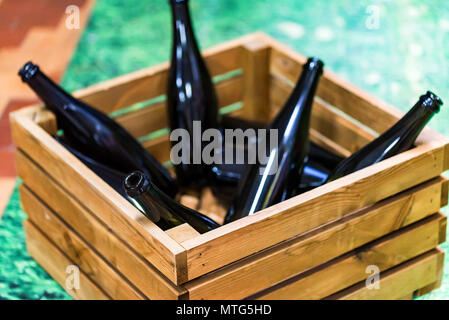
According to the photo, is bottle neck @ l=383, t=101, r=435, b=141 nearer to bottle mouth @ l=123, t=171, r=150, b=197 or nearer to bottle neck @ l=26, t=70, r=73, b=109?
bottle mouth @ l=123, t=171, r=150, b=197

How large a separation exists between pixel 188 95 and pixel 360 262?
0.65m

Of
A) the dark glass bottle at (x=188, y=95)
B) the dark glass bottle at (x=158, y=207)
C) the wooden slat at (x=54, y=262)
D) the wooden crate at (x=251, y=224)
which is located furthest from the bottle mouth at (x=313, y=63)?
the wooden slat at (x=54, y=262)

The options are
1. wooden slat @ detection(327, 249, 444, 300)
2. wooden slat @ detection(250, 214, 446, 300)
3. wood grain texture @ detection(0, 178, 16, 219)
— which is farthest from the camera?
wood grain texture @ detection(0, 178, 16, 219)

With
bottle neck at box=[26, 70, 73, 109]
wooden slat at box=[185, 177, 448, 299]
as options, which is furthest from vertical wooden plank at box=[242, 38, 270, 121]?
wooden slat at box=[185, 177, 448, 299]

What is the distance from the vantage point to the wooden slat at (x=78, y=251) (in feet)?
5.41

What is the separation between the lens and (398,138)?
1701 mm

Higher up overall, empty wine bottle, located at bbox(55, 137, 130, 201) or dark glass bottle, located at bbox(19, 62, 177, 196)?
dark glass bottle, located at bbox(19, 62, 177, 196)

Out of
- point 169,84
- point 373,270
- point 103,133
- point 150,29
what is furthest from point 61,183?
point 150,29

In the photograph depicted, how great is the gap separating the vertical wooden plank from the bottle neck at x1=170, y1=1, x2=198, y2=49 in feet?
0.66

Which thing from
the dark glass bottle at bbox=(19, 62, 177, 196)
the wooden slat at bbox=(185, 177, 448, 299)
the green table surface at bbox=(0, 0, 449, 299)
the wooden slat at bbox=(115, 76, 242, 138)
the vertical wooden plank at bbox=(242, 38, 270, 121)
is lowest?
the wooden slat at bbox=(185, 177, 448, 299)

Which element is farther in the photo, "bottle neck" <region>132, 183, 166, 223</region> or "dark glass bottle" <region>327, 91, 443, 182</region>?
"dark glass bottle" <region>327, 91, 443, 182</region>

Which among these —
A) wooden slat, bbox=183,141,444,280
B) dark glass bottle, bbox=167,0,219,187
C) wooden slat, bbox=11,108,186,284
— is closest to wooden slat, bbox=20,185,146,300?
wooden slat, bbox=11,108,186,284

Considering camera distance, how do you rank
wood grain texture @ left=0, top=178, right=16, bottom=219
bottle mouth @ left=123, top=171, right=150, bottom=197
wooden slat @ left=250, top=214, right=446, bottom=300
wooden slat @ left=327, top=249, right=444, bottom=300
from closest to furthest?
1. bottle mouth @ left=123, top=171, right=150, bottom=197
2. wooden slat @ left=250, top=214, right=446, bottom=300
3. wooden slat @ left=327, top=249, right=444, bottom=300
4. wood grain texture @ left=0, top=178, right=16, bottom=219

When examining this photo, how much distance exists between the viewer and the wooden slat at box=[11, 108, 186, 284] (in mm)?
1418
